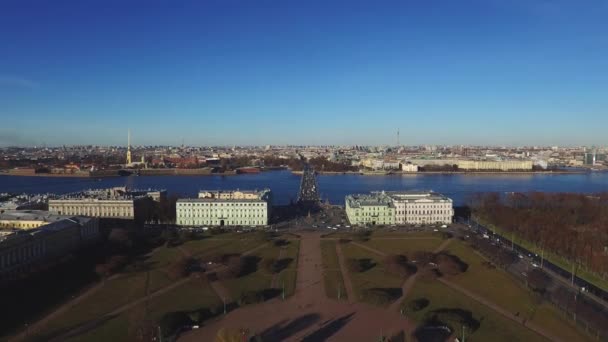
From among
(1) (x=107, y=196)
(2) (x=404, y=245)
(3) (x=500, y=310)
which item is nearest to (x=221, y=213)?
(1) (x=107, y=196)

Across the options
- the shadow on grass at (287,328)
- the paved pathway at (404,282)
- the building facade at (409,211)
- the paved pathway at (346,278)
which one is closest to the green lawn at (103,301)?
the shadow on grass at (287,328)

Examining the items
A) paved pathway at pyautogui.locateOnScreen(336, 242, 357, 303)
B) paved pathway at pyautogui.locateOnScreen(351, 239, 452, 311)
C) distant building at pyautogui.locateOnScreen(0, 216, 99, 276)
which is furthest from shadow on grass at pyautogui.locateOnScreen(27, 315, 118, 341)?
paved pathway at pyautogui.locateOnScreen(351, 239, 452, 311)

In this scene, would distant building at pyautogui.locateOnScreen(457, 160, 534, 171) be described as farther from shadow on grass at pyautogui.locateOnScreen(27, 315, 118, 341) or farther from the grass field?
shadow on grass at pyautogui.locateOnScreen(27, 315, 118, 341)

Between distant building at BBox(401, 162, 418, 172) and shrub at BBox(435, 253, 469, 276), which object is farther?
distant building at BBox(401, 162, 418, 172)

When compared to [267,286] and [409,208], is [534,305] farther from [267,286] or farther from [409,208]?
[409,208]

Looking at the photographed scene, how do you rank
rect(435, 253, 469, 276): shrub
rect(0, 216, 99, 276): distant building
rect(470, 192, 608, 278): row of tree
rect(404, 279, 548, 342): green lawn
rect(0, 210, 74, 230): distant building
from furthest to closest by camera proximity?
1. rect(0, 210, 74, 230): distant building
2. rect(470, 192, 608, 278): row of tree
3. rect(435, 253, 469, 276): shrub
4. rect(0, 216, 99, 276): distant building
5. rect(404, 279, 548, 342): green lawn

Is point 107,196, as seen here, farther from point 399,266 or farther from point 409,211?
point 399,266

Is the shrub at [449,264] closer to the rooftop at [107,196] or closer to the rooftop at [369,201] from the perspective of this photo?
the rooftop at [369,201]
